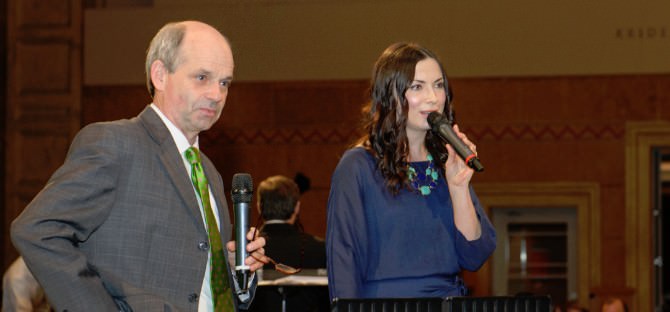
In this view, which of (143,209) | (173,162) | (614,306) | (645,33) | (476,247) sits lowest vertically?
(614,306)

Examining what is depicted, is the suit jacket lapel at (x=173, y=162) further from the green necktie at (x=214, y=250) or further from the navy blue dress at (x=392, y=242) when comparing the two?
the navy blue dress at (x=392, y=242)

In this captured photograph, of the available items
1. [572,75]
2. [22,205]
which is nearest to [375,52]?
[572,75]

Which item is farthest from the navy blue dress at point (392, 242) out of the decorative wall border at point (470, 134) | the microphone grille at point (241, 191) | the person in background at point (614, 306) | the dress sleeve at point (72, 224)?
the decorative wall border at point (470, 134)

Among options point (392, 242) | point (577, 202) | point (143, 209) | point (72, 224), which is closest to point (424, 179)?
point (392, 242)

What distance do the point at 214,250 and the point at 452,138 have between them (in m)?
0.64

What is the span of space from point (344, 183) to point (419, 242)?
26 cm

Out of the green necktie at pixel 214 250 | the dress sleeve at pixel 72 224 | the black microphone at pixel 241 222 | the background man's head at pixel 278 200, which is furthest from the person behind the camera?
the background man's head at pixel 278 200

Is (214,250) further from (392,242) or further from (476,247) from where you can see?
(476,247)

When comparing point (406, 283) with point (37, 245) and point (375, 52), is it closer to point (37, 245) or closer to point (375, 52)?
point (37, 245)

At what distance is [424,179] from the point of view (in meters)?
3.01

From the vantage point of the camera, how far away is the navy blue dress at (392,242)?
2.89 metres

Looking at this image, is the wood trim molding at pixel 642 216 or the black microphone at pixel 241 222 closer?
the black microphone at pixel 241 222

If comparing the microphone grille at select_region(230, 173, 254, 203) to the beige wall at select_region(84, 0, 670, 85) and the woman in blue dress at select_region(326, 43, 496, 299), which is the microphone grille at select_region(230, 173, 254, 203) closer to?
the woman in blue dress at select_region(326, 43, 496, 299)

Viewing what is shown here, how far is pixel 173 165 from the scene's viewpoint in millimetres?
2414
